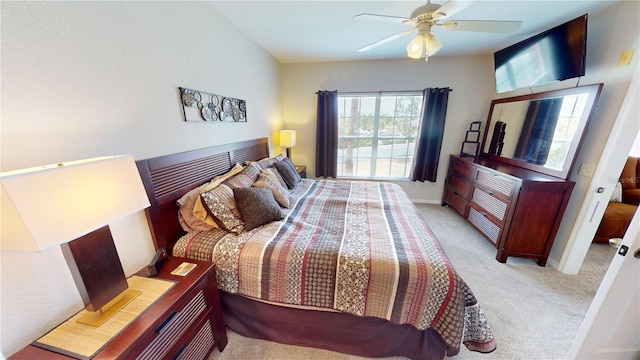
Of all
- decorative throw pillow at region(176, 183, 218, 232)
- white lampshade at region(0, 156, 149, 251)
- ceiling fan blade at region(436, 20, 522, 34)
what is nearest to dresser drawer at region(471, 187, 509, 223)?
ceiling fan blade at region(436, 20, 522, 34)

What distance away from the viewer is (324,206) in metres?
2.04

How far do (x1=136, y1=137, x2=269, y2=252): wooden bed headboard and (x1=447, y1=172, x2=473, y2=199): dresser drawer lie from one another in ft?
10.5

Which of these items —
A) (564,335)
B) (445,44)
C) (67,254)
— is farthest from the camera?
(445,44)

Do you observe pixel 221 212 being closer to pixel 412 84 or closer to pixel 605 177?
pixel 605 177

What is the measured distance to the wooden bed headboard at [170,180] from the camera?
4.42ft

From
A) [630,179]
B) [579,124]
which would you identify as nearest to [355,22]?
[579,124]

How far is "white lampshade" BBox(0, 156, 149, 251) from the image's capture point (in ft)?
1.95

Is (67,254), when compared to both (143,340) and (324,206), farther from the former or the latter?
(324,206)

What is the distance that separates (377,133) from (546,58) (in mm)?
2095

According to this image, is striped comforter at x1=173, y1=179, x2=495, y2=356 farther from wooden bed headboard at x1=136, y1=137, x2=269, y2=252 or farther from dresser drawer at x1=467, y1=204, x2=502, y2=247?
dresser drawer at x1=467, y1=204, x2=502, y2=247

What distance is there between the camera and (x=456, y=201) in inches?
128

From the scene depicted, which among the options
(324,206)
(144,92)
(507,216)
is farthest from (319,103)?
(507,216)

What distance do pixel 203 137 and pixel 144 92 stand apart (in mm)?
559

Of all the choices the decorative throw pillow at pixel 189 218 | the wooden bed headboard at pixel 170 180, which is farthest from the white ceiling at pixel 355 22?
the decorative throw pillow at pixel 189 218
